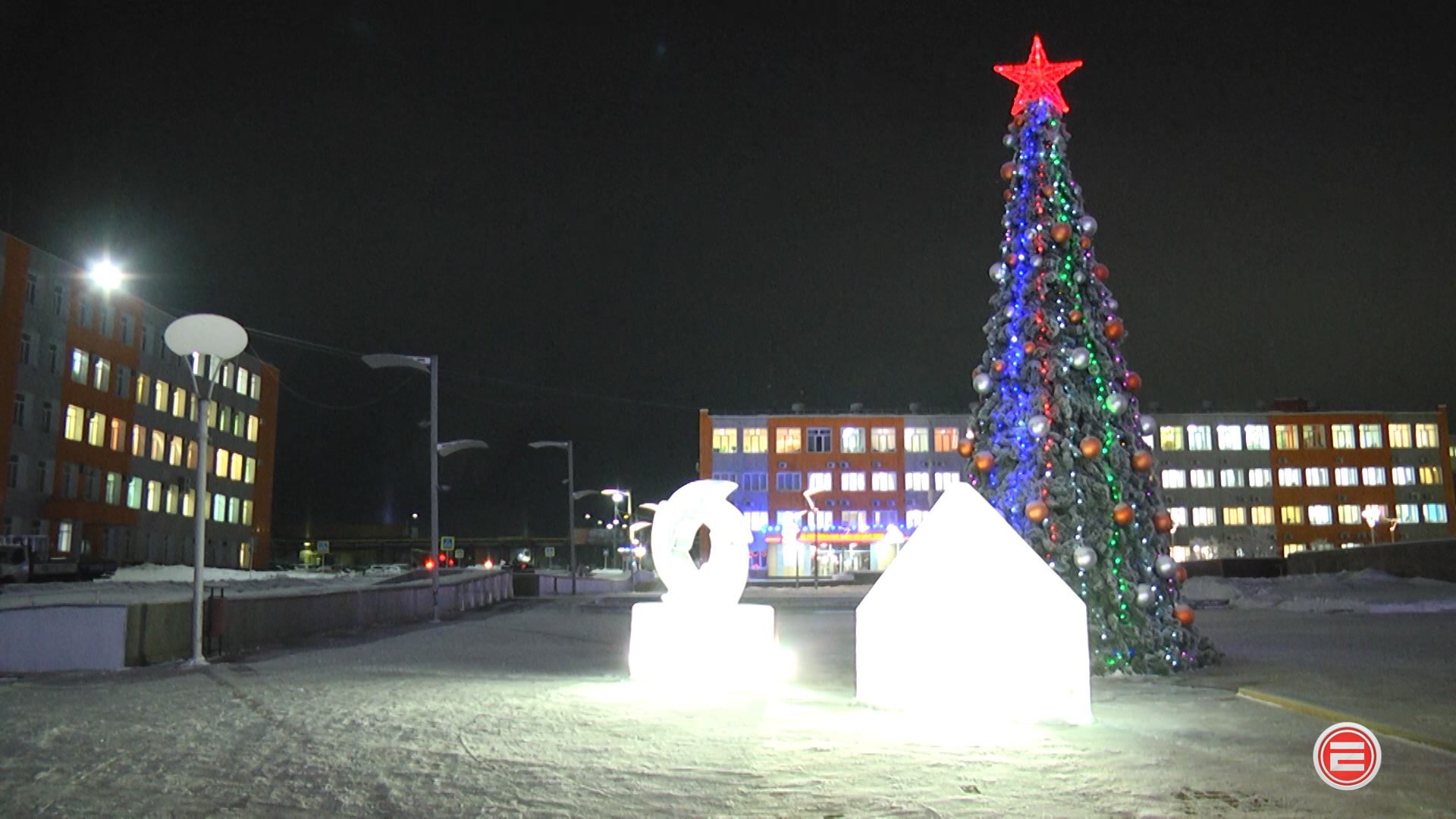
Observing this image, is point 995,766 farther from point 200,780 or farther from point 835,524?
point 835,524

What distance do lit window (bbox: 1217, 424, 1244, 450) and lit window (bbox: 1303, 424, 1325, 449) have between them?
4.45 metres

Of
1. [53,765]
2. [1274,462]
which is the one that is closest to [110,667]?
[53,765]

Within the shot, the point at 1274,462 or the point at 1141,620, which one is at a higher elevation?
the point at 1274,462

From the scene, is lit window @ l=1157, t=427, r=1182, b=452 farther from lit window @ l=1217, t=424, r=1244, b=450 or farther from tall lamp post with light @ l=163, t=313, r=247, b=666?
tall lamp post with light @ l=163, t=313, r=247, b=666

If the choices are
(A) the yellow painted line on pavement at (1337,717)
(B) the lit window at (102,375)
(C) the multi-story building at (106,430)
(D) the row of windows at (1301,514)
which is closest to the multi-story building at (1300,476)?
(D) the row of windows at (1301,514)

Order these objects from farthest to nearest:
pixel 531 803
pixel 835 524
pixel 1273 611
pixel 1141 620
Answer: pixel 835 524 → pixel 1273 611 → pixel 1141 620 → pixel 531 803

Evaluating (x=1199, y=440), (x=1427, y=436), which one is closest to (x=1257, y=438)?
(x=1199, y=440)

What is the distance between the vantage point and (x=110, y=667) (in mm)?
14188

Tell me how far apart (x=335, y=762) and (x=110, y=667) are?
8.19 m

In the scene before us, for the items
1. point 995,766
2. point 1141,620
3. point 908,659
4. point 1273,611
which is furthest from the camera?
point 1273,611

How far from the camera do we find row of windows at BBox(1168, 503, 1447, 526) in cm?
8119

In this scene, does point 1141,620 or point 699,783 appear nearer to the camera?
point 699,783

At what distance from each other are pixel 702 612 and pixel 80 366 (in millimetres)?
52081

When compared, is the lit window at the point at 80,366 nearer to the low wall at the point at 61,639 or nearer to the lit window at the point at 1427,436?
the low wall at the point at 61,639
